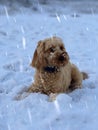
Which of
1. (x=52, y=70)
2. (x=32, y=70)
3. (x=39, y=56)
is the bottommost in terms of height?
(x=32, y=70)

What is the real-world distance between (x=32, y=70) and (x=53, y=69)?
1.62 metres

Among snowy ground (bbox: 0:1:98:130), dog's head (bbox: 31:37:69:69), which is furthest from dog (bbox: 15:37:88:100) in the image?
snowy ground (bbox: 0:1:98:130)

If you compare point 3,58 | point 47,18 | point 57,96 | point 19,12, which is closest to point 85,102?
point 57,96

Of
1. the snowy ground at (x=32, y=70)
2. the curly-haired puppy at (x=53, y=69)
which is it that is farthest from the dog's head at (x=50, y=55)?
the snowy ground at (x=32, y=70)

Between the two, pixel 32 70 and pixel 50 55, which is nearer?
pixel 50 55

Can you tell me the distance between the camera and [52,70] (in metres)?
5.73

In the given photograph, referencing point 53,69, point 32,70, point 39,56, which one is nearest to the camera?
point 39,56

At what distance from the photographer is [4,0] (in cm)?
1385

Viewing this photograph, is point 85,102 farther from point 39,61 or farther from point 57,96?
point 39,61

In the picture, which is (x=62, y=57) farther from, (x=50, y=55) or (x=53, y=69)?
(x=53, y=69)

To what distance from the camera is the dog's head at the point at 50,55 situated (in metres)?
5.45

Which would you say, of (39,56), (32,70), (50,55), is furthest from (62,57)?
(32,70)

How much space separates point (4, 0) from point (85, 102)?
8915mm

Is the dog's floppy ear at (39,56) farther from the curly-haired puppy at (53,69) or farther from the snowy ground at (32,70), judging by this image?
the snowy ground at (32,70)
